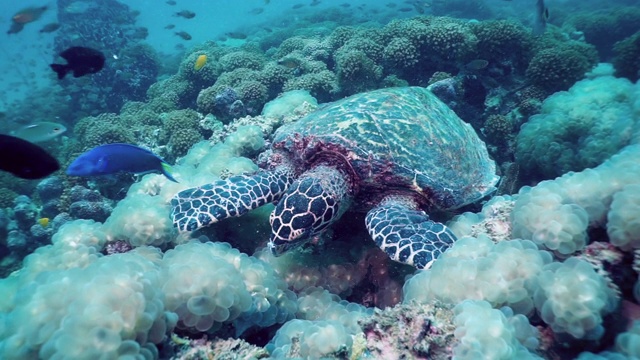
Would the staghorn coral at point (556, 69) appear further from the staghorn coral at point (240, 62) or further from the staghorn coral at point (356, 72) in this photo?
the staghorn coral at point (240, 62)

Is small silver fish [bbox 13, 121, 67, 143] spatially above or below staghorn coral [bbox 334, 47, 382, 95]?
below

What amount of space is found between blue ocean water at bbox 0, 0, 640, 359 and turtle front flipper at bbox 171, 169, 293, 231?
3cm

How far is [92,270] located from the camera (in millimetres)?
1992

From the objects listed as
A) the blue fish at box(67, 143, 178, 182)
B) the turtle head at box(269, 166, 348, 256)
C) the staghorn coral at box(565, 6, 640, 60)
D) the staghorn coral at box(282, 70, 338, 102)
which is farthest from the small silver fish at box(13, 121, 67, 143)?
the staghorn coral at box(565, 6, 640, 60)

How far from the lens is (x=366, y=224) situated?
3.78 metres

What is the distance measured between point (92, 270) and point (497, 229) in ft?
10.4

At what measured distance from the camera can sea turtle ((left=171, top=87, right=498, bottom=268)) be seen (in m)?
3.46

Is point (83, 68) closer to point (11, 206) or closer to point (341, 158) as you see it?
point (341, 158)

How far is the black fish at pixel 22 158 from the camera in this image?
2615 millimetres

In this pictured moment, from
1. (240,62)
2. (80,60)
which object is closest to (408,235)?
(80,60)

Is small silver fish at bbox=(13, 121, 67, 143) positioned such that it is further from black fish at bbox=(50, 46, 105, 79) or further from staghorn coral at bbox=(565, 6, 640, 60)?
staghorn coral at bbox=(565, 6, 640, 60)

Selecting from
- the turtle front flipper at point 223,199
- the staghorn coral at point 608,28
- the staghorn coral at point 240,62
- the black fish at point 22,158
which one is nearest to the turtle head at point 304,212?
the turtle front flipper at point 223,199

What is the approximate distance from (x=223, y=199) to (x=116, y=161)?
110 cm

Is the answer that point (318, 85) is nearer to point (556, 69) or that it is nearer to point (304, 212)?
point (556, 69)
